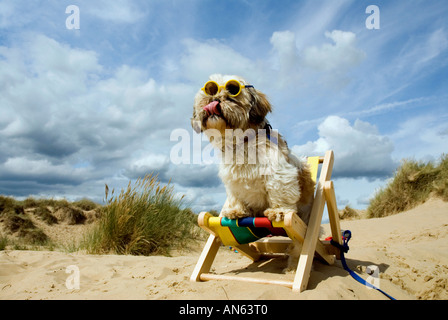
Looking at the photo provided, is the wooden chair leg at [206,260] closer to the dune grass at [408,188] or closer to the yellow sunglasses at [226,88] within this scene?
the yellow sunglasses at [226,88]

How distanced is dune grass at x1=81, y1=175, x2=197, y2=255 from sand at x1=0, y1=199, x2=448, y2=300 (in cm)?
102

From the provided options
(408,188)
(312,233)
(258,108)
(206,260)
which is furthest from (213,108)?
(408,188)

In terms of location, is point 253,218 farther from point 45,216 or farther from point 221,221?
point 45,216

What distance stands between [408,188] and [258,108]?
8.43 metres

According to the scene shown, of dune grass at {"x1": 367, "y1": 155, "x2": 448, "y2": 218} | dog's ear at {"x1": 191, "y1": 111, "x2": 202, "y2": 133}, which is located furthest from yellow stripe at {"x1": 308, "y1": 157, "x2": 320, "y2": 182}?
dune grass at {"x1": 367, "y1": 155, "x2": 448, "y2": 218}

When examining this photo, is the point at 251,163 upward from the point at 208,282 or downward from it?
upward

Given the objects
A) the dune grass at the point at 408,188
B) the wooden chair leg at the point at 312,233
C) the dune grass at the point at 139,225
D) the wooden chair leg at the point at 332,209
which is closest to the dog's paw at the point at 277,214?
the wooden chair leg at the point at 312,233

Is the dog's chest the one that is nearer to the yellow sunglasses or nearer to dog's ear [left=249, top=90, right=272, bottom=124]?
dog's ear [left=249, top=90, right=272, bottom=124]

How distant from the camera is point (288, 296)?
2.69 meters

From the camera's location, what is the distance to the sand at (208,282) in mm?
2889

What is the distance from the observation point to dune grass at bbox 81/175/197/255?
6180 millimetres

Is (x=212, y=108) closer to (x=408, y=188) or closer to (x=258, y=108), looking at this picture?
(x=258, y=108)

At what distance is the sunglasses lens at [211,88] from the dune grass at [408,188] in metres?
8.46

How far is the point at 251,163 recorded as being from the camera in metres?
3.09
